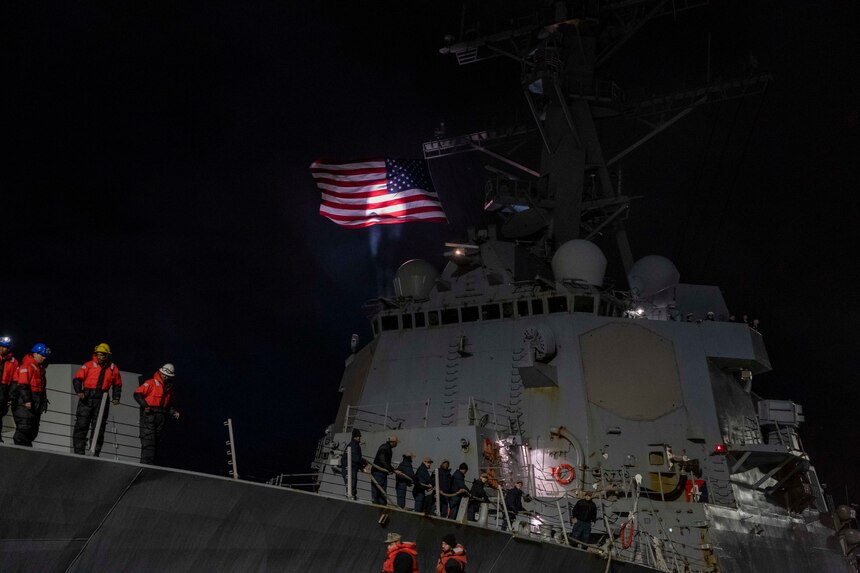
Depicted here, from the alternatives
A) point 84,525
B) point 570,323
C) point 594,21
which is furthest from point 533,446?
point 594,21

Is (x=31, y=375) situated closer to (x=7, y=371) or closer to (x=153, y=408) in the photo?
(x=7, y=371)

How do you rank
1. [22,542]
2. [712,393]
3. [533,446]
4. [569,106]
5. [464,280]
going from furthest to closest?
[569,106], [464,280], [712,393], [533,446], [22,542]

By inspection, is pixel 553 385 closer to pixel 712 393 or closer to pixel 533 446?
pixel 533 446

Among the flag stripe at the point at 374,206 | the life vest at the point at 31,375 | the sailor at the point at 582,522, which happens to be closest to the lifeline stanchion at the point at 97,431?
the life vest at the point at 31,375

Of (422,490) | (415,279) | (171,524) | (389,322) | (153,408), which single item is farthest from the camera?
(415,279)

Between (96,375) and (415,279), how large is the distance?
34.2ft

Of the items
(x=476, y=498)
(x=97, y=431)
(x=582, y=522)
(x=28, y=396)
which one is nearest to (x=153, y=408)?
(x=97, y=431)

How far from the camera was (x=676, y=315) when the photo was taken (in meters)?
18.2

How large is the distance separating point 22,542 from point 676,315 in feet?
45.3

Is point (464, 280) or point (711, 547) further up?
point (464, 280)

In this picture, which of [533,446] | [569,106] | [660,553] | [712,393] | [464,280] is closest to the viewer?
[660,553]

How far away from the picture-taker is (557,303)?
54.6 feet

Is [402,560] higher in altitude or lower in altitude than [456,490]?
lower

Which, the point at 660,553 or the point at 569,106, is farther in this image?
the point at 569,106
